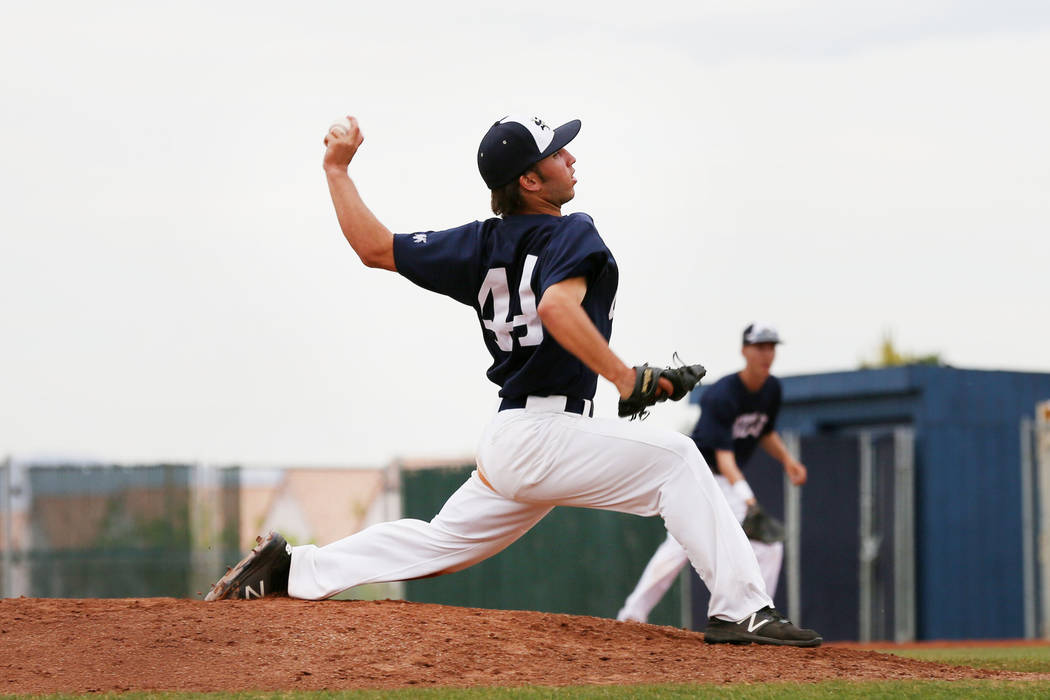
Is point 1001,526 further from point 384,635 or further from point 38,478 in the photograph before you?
point 384,635

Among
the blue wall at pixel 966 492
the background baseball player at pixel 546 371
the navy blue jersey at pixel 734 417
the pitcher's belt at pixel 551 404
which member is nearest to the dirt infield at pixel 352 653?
the background baseball player at pixel 546 371

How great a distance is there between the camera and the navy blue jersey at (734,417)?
9445 mm

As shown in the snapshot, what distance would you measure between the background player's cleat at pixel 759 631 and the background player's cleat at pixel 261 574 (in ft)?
5.84

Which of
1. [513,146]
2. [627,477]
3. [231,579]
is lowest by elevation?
[231,579]

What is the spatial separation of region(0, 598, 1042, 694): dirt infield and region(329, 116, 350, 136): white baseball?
6.07ft

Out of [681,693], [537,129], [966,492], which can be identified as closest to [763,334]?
[537,129]

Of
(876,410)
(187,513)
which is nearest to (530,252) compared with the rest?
(187,513)

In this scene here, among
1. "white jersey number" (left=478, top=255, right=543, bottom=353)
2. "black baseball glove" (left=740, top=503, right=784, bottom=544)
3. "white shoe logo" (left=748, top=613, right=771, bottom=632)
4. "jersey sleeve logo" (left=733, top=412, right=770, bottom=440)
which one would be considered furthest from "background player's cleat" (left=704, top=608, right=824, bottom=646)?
"jersey sleeve logo" (left=733, top=412, right=770, bottom=440)

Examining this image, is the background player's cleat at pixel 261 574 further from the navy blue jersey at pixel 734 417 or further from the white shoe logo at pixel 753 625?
the navy blue jersey at pixel 734 417

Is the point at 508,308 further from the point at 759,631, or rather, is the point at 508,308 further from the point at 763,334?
the point at 763,334

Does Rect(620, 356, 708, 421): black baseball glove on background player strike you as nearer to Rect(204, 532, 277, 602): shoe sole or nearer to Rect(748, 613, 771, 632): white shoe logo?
Rect(748, 613, 771, 632): white shoe logo

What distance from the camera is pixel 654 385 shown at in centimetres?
482

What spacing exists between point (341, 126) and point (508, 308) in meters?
1.00

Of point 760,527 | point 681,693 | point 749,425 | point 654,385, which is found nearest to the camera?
point 681,693
